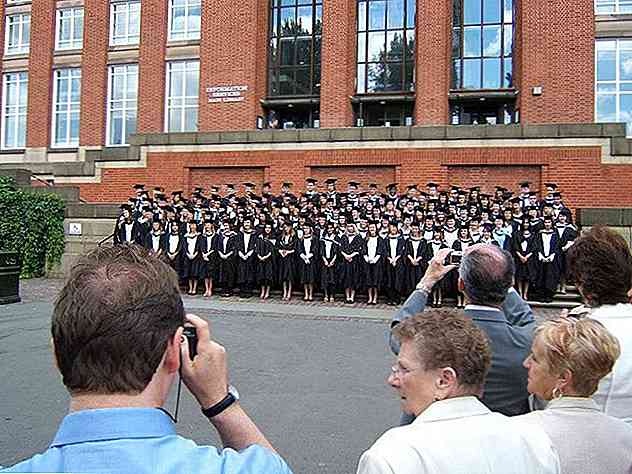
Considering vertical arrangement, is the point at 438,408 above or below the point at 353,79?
below

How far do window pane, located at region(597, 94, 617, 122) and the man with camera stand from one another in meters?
23.4

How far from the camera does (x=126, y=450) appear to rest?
1191 millimetres

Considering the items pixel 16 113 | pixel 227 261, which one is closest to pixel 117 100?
pixel 16 113

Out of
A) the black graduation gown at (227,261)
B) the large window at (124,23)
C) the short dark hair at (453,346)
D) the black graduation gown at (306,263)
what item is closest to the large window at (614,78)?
the black graduation gown at (306,263)

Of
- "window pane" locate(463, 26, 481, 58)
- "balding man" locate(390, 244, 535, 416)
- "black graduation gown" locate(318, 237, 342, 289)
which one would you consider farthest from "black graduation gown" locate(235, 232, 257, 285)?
"window pane" locate(463, 26, 481, 58)

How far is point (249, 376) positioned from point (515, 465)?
19.2 feet

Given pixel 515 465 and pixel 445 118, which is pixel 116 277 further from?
pixel 445 118

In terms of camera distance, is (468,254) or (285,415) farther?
(285,415)

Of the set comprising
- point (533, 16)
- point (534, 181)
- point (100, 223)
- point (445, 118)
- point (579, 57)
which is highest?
point (533, 16)

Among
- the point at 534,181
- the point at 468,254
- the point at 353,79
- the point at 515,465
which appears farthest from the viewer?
the point at 353,79

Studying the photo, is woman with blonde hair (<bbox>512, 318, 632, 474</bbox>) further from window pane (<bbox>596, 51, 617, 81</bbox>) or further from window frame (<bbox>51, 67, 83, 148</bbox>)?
window frame (<bbox>51, 67, 83, 148</bbox>)

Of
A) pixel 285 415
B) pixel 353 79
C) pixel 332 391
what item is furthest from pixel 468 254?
pixel 353 79

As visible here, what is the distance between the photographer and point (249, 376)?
739 centimetres

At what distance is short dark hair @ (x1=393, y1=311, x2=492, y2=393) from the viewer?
2.06 metres
